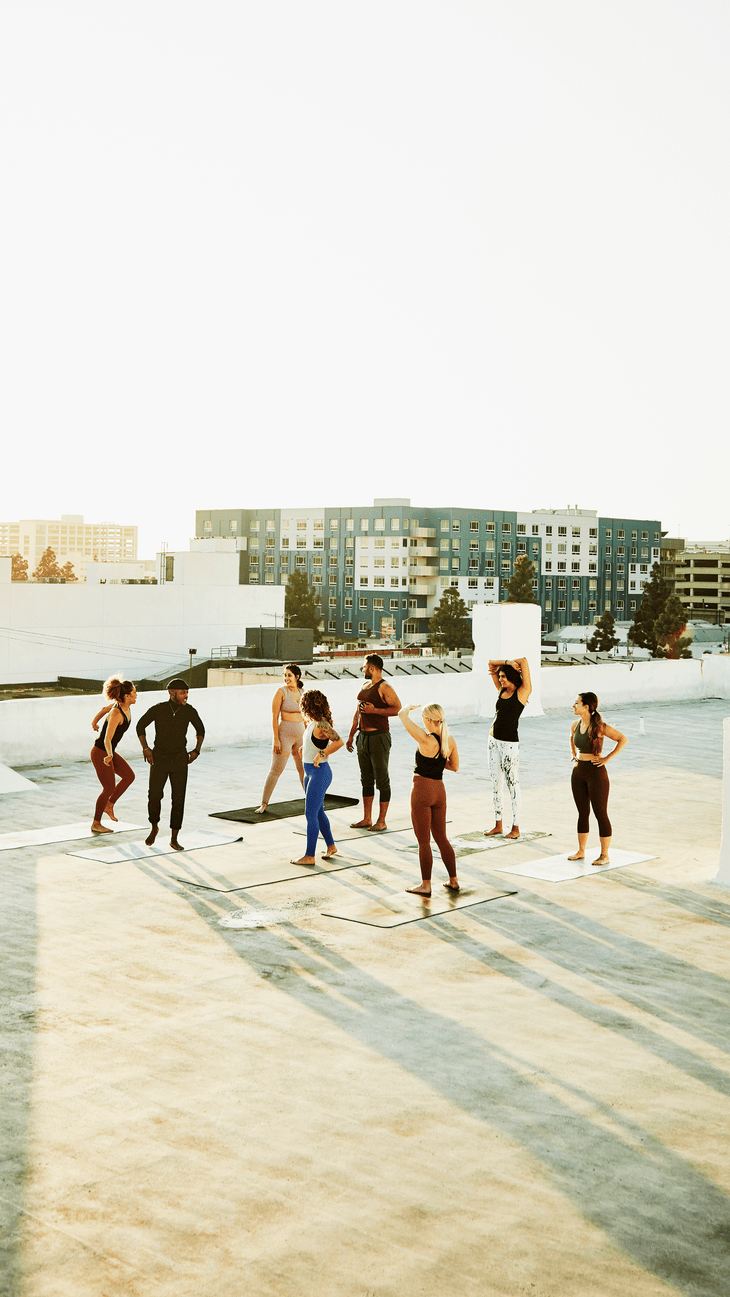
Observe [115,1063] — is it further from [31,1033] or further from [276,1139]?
[276,1139]

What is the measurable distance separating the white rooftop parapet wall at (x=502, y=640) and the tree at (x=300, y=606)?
101052 mm

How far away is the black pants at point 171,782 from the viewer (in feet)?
33.9

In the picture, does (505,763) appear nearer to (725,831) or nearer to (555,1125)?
(725,831)

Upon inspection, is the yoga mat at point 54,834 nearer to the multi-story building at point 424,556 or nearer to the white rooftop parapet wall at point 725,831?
the white rooftop parapet wall at point 725,831

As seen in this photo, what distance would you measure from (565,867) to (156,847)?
→ 376 cm

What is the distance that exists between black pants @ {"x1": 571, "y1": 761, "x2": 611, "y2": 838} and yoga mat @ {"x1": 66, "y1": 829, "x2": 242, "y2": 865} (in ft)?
10.9

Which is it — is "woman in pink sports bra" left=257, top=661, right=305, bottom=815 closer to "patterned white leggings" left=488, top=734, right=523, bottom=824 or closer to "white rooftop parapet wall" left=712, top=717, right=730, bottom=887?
"patterned white leggings" left=488, top=734, right=523, bottom=824

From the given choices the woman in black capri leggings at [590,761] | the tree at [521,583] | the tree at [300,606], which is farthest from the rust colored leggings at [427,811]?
the tree at [300,606]

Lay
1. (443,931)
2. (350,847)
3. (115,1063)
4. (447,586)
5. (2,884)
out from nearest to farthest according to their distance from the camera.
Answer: (115,1063) → (443,931) → (2,884) → (350,847) → (447,586)

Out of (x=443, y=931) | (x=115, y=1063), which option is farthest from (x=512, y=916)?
(x=115, y=1063)

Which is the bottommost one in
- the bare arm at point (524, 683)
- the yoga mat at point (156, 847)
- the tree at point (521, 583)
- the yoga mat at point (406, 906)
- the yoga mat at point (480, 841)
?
the yoga mat at point (480, 841)

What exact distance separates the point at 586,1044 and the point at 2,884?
5279 mm

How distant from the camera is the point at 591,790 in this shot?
10156 mm

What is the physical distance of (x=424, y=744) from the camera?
8.74 meters
